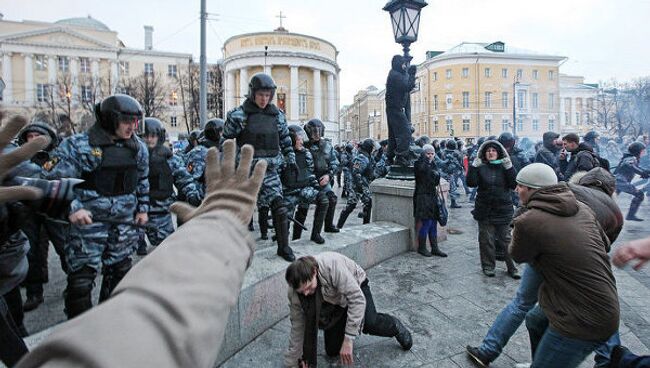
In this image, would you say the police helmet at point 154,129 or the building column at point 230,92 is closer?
the police helmet at point 154,129

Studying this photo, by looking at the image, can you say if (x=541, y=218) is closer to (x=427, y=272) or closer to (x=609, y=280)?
(x=609, y=280)

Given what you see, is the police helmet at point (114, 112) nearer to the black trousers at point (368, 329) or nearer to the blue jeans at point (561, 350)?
the black trousers at point (368, 329)

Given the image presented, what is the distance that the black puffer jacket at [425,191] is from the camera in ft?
21.0

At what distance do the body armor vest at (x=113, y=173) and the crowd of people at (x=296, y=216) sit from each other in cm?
1

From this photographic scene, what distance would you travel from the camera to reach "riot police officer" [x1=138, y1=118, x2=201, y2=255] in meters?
5.43

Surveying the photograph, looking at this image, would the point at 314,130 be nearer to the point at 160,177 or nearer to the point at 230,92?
the point at 160,177

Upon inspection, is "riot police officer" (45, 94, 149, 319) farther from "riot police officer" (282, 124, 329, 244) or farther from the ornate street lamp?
the ornate street lamp

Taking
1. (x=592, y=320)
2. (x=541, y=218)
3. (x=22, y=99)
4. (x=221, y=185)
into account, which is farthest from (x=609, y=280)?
(x=22, y=99)

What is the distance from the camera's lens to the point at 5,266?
2.48 m

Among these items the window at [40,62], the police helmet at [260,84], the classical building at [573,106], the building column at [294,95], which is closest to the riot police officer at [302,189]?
the police helmet at [260,84]

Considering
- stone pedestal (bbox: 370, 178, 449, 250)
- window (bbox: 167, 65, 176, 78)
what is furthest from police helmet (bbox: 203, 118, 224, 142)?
window (bbox: 167, 65, 176, 78)

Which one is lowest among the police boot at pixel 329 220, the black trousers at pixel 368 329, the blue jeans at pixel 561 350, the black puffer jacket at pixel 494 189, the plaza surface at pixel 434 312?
the plaza surface at pixel 434 312

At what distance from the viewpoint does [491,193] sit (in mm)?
5754

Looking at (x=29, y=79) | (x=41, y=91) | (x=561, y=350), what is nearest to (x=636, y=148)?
(x=561, y=350)
